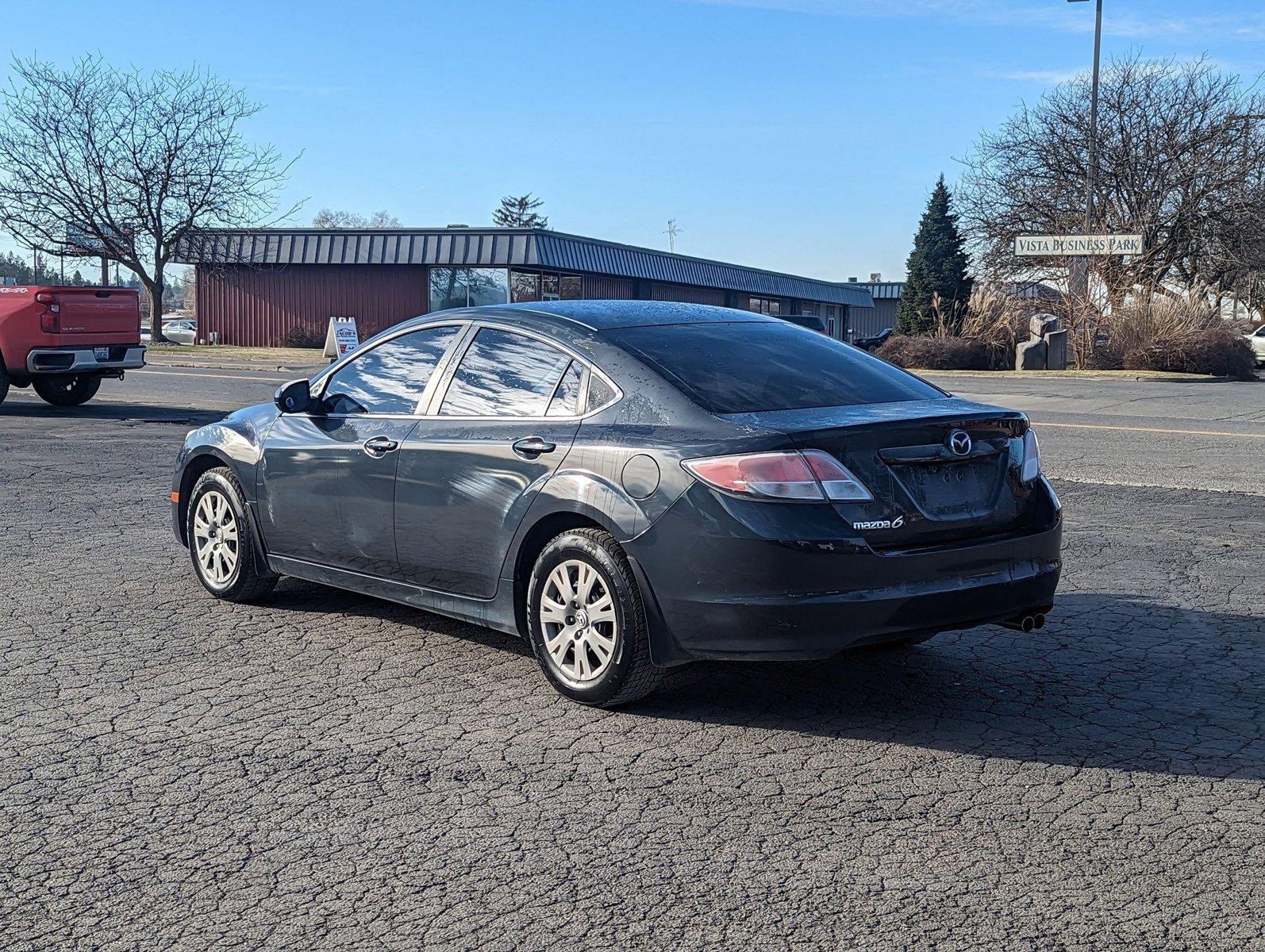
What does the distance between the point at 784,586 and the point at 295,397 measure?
2.91m

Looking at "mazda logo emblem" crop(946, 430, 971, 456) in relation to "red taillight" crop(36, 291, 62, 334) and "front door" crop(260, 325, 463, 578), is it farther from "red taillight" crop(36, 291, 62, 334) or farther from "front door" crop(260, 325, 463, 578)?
"red taillight" crop(36, 291, 62, 334)

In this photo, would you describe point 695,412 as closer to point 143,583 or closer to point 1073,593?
point 1073,593

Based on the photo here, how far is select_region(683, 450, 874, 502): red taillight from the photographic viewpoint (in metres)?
4.41

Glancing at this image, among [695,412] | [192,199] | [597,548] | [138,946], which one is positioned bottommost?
[138,946]

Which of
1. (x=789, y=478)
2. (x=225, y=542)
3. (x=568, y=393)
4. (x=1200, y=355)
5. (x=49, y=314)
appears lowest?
(x=225, y=542)

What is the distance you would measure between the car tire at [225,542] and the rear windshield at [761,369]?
2319 mm

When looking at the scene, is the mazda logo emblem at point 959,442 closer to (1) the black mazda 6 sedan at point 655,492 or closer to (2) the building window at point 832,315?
(1) the black mazda 6 sedan at point 655,492

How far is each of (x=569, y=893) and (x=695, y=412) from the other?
1.97 meters

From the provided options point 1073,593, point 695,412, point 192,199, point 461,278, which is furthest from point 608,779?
point 192,199

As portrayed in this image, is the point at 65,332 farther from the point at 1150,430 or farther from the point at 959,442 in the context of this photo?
the point at 959,442

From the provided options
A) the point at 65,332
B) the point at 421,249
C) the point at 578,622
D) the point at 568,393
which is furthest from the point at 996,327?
the point at 578,622

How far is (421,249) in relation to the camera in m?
45.4

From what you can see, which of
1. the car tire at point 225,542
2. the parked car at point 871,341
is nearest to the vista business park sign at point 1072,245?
the parked car at point 871,341

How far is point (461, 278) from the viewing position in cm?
4566
